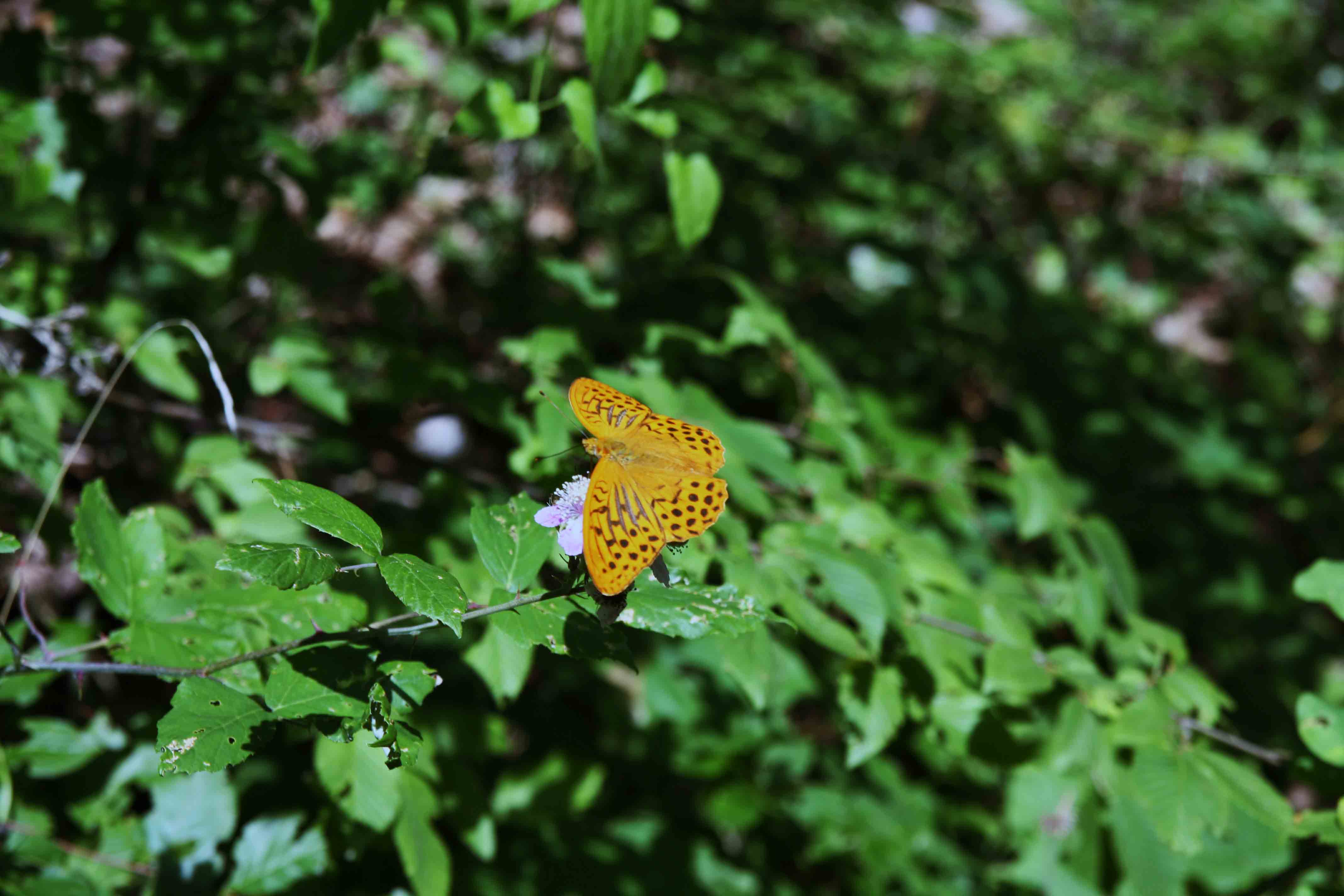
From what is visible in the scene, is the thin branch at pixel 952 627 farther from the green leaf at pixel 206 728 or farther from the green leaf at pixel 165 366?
the green leaf at pixel 165 366

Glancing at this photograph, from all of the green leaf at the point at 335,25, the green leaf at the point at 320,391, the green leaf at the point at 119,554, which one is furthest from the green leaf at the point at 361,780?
the green leaf at the point at 335,25

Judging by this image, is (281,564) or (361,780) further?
(361,780)

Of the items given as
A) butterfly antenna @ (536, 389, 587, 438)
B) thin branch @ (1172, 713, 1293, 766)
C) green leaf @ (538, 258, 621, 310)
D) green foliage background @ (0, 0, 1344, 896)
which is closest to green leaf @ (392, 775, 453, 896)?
green foliage background @ (0, 0, 1344, 896)

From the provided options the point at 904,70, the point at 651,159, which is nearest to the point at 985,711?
the point at 651,159

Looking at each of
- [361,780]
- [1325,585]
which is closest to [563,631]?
[361,780]

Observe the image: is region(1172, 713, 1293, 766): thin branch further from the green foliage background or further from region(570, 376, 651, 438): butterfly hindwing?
region(570, 376, 651, 438): butterfly hindwing

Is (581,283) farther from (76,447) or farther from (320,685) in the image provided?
(320,685)
